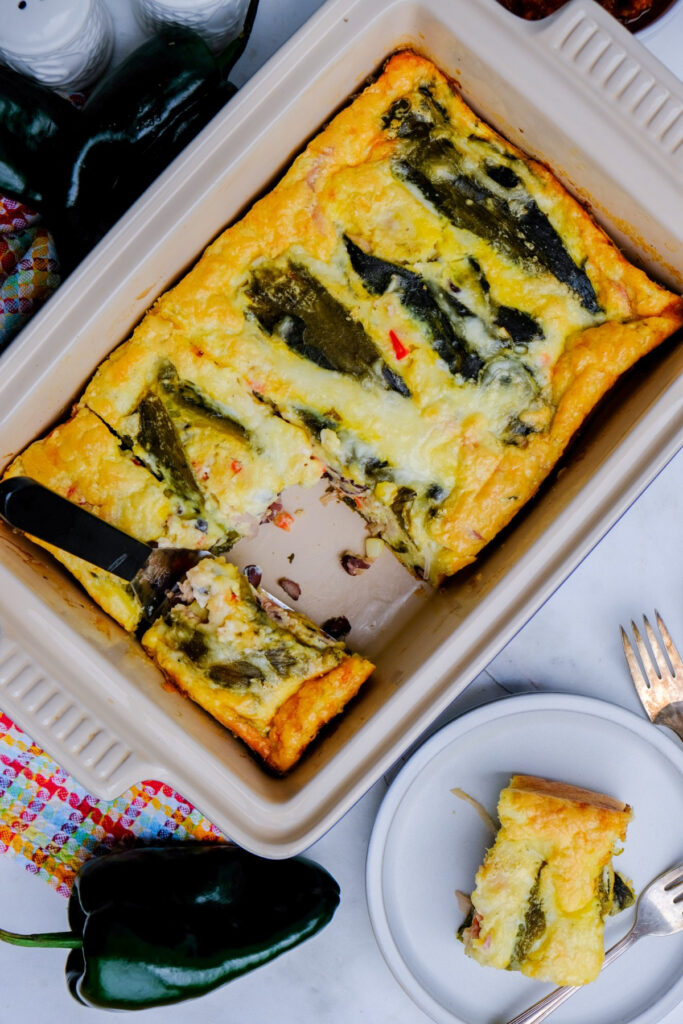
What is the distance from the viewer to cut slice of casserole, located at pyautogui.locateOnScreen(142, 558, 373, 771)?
2096 millimetres

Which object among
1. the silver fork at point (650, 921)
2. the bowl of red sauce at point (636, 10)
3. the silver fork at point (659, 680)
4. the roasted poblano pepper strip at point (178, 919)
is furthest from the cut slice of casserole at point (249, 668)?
the bowl of red sauce at point (636, 10)

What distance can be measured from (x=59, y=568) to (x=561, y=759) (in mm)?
1542

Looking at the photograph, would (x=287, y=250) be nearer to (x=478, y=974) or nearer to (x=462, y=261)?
(x=462, y=261)

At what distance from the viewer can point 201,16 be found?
2.08m

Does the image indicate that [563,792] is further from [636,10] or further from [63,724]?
[636,10]

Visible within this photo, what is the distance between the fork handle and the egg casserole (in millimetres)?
1329

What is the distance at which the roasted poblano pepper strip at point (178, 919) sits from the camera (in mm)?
2355

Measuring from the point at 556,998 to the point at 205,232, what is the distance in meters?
2.38

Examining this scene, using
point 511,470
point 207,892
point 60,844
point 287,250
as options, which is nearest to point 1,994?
point 60,844

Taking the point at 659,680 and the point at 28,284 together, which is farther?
the point at 659,680

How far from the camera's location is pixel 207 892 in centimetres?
242

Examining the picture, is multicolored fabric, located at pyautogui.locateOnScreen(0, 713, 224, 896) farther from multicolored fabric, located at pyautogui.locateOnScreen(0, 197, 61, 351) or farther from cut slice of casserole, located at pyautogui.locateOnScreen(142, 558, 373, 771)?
multicolored fabric, located at pyautogui.locateOnScreen(0, 197, 61, 351)

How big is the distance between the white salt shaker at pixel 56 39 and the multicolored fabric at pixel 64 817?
71.1 inches

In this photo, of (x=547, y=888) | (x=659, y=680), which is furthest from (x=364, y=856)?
(x=659, y=680)
